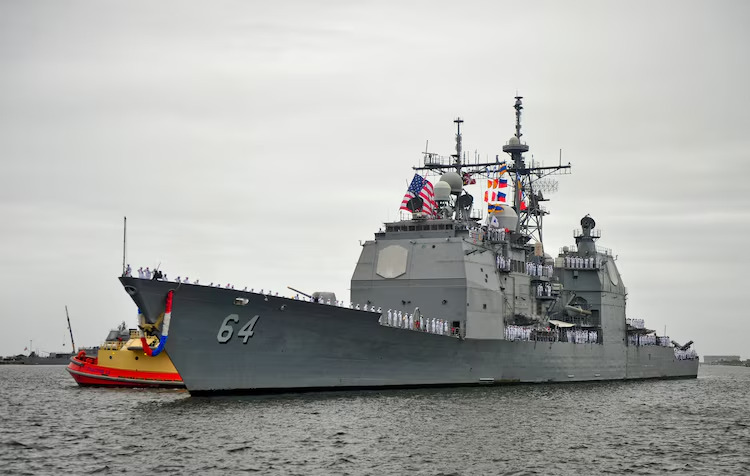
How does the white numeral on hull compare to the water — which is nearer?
the water

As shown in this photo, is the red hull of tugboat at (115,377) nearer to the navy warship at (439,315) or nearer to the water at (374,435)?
the water at (374,435)

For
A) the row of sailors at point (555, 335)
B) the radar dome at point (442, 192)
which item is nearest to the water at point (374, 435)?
the row of sailors at point (555, 335)

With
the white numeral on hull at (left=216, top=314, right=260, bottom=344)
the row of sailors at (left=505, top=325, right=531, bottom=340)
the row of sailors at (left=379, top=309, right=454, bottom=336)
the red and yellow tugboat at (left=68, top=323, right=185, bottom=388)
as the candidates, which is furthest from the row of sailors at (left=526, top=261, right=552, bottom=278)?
the white numeral on hull at (left=216, top=314, right=260, bottom=344)

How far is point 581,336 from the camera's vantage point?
41.3m

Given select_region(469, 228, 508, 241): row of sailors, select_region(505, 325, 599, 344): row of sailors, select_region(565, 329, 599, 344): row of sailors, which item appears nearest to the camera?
select_region(469, 228, 508, 241): row of sailors

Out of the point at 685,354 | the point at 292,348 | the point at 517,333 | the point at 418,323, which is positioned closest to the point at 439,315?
the point at 418,323

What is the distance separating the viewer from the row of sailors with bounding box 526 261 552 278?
1550 inches

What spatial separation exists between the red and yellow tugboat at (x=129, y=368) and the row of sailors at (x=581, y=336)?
1745cm

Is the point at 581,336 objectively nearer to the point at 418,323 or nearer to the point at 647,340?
the point at 647,340

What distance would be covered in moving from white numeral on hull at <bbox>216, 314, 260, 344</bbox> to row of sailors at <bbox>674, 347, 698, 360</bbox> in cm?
3425

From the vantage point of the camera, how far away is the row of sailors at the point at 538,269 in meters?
39.4

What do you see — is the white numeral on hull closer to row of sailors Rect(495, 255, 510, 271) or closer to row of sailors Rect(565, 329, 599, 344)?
row of sailors Rect(495, 255, 510, 271)

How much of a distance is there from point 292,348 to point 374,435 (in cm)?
688

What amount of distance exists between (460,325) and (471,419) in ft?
30.0
